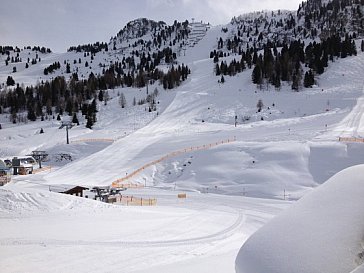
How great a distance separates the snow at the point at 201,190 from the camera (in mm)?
→ 4816

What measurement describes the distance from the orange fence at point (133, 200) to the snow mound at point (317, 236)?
18474 millimetres

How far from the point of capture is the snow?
482 centimetres

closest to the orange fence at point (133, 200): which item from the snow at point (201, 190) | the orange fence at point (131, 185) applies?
the snow at point (201, 190)

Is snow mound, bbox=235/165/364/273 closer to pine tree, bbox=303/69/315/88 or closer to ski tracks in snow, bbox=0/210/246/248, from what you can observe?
ski tracks in snow, bbox=0/210/246/248

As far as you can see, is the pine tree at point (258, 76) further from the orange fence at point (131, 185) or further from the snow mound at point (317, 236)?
the snow mound at point (317, 236)

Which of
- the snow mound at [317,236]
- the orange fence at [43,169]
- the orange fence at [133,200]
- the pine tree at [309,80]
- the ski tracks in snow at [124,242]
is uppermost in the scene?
the pine tree at [309,80]

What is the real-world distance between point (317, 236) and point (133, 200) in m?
20.6

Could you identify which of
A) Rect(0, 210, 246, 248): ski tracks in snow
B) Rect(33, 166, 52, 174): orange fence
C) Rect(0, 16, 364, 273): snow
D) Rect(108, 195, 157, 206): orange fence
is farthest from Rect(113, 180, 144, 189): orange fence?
Rect(0, 210, 246, 248): ski tracks in snow

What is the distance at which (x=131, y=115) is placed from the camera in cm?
6619

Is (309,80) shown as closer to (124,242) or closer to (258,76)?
(258,76)

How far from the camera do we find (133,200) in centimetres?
2398

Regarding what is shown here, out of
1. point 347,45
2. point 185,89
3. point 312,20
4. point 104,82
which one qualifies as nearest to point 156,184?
point 185,89

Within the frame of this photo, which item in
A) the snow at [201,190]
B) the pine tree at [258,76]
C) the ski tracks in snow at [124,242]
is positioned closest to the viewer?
the snow at [201,190]

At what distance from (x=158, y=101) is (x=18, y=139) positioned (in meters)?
29.8
